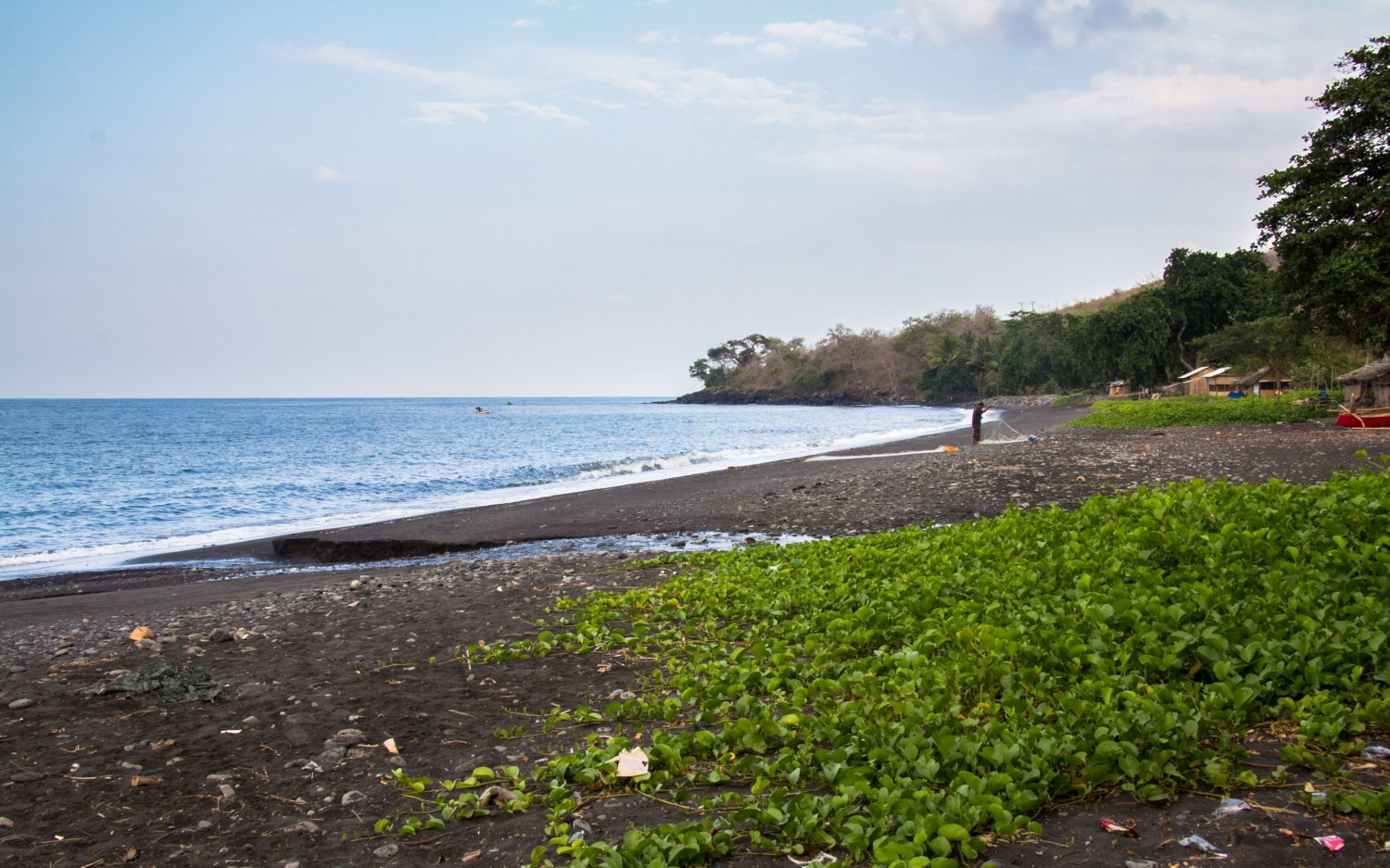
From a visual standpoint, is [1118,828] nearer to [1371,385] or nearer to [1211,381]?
[1371,385]

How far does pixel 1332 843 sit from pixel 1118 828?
734 millimetres

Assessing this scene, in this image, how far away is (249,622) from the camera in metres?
9.47

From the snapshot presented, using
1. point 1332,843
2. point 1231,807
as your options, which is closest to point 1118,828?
point 1231,807

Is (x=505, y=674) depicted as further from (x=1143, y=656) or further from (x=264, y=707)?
→ (x=1143, y=656)

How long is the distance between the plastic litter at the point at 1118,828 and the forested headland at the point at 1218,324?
29046 millimetres

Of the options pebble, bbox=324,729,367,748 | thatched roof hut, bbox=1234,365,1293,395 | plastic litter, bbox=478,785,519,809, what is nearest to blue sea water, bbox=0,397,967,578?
pebble, bbox=324,729,367,748

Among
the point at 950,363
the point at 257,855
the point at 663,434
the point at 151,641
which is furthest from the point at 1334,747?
the point at 950,363

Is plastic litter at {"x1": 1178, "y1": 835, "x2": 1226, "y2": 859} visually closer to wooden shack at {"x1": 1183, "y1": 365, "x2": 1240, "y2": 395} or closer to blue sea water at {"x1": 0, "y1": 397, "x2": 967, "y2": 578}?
blue sea water at {"x1": 0, "y1": 397, "x2": 967, "y2": 578}

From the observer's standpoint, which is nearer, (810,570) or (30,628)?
(810,570)

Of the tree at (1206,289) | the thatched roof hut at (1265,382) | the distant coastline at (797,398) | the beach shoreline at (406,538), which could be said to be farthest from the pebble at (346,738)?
the distant coastline at (797,398)

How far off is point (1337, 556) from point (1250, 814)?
3150 mm

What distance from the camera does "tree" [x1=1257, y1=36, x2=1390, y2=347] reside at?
2597cm

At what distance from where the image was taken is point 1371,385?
34375 mm

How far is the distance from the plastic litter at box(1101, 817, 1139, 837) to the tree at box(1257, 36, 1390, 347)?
29.1 metres
